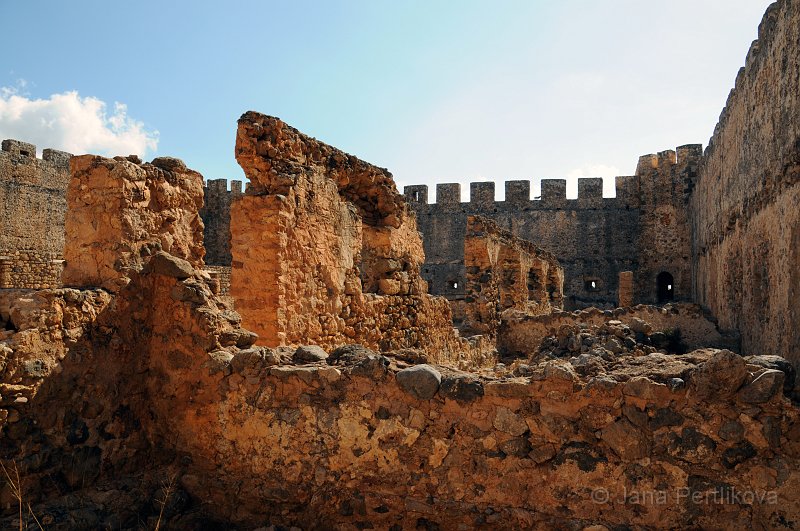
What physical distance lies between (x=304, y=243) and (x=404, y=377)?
2975mm

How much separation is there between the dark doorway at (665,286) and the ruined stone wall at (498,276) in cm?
636

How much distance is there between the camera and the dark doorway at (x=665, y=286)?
25.2 m

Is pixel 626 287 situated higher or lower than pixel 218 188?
lower

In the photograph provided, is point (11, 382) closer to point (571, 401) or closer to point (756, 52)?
point (571, 401)

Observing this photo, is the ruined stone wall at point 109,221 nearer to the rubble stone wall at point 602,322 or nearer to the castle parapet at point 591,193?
the rubble stone wall at point 602,322

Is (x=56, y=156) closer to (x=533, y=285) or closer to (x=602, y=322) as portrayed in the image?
(x=533, y=285)

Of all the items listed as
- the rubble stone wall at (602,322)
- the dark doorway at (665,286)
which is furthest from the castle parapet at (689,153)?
the rubble stone wall at (602,322)

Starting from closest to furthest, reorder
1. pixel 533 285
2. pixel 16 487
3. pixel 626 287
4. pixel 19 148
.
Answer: pixel 16 487, pixel 533 285, pixel 626 287, pixel 19 148

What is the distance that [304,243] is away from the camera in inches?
247

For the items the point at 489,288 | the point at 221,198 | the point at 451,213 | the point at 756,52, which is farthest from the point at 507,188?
the point at 756,52

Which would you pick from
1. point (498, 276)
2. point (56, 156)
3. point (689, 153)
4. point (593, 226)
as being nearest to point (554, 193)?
point (593, 226)

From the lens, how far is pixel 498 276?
1518cm

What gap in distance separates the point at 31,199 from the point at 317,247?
69.3 feet

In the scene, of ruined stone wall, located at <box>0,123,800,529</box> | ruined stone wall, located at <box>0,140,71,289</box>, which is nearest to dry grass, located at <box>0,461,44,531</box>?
ruined stone wall, located at <box>0,123,800,529</box>
